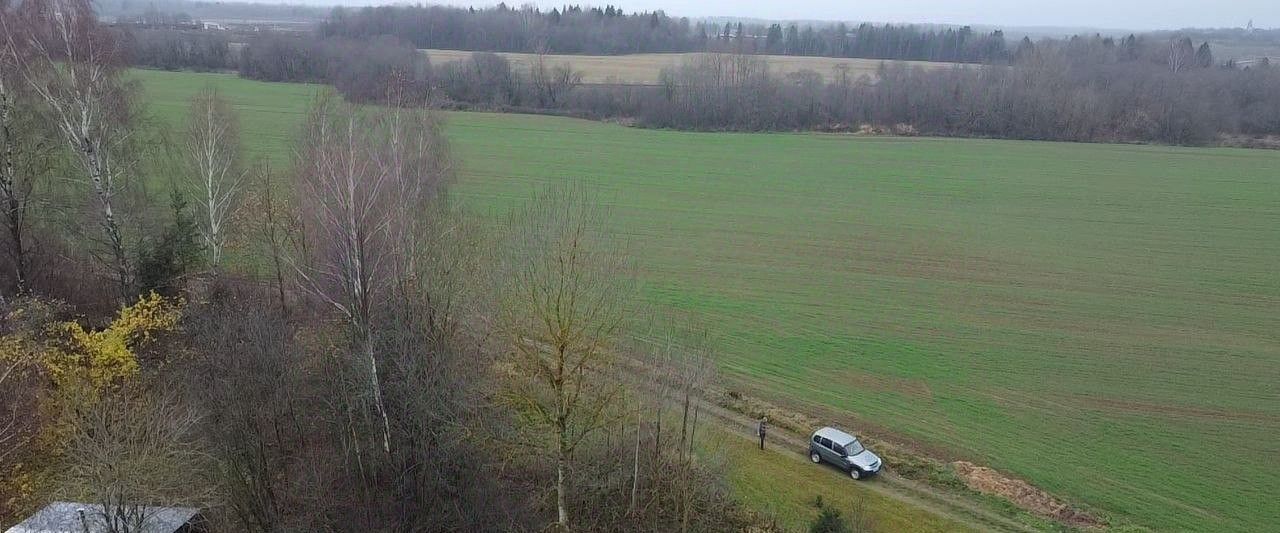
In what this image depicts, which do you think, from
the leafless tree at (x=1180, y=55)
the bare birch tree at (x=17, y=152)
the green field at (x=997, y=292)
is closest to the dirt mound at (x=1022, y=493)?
the green field at (x=997, y=292)

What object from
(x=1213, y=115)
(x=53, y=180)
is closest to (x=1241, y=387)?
(x=53, y=180)

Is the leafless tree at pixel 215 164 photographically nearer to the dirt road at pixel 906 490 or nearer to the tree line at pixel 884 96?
the dirt road at pixel 906 490

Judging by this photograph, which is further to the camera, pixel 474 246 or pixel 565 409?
pixel 474 246

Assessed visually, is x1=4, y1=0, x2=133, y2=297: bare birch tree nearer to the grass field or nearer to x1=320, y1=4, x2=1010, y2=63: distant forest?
the grass field

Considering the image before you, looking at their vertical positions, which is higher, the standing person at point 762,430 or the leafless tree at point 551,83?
the leafless tree at point 551,83

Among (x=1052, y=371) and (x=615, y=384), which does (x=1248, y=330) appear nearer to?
(x=1052, y=371)
